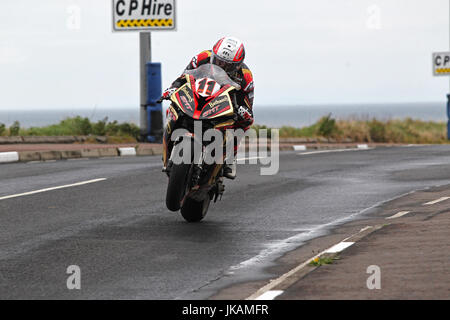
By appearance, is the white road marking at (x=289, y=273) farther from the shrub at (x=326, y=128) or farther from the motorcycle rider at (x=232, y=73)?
the shrub at (x=326, y=128)

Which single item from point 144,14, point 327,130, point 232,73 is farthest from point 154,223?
point 327,130

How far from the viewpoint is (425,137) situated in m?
44.8

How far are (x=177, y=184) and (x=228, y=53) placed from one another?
168 centimetres

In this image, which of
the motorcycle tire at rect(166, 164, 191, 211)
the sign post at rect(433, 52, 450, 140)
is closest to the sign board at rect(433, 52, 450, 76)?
the sign post at rect(433, 52, 450, 140)

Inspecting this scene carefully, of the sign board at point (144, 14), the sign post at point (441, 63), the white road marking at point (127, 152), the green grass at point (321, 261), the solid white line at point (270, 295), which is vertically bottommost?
the solid white line at point (270, 295)

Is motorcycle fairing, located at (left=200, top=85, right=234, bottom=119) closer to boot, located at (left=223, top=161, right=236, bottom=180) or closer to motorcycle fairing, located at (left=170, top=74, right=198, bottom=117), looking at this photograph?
motorcycle fairing, located at (left=170, top=74, right=198, bottom=117)

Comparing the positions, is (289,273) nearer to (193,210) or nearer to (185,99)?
(185,99)

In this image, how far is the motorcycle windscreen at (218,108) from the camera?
1025cm

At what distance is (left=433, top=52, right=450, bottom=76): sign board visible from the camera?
37125mm

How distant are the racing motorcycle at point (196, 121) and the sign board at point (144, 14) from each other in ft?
46.0

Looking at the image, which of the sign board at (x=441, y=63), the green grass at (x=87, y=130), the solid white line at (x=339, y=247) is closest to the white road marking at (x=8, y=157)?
the green grass at (x=87, y=130)

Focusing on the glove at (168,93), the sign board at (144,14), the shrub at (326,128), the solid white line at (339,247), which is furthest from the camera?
the shrub at (326,128)

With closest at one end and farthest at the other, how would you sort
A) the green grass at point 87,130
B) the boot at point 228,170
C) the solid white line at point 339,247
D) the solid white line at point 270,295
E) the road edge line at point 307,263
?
the solid white line at point 270,295
the road edge line at point 307,263
the solid white line at point 339,247
the boot at point 228,170
the green grass at point 87,130
